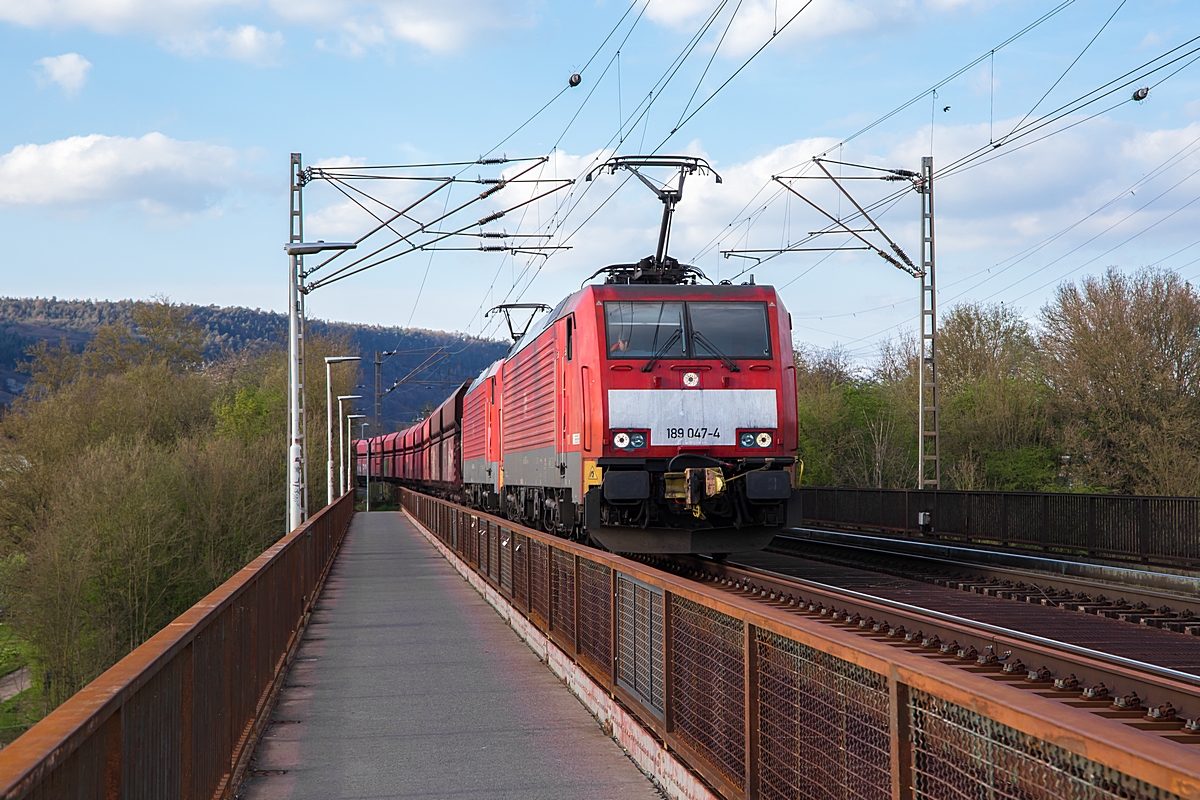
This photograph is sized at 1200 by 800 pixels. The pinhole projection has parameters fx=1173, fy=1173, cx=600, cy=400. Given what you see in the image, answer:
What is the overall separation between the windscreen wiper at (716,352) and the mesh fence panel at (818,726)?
31.8ft

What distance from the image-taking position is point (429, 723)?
27.0ft

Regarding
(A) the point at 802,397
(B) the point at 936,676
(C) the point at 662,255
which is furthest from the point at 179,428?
(B) the point at 936,676

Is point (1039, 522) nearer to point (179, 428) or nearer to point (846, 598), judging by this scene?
point (846, 598)

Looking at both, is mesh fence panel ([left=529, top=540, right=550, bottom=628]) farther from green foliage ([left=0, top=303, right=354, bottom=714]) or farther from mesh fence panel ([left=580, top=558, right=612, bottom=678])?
green foliage ([left=0, top=303, right=354, bottom=714])

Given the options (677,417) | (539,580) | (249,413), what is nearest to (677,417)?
(677,417)

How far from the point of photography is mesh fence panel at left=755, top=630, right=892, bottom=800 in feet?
13.4

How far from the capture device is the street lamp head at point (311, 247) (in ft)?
71.6

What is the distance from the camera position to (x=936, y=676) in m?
3.42

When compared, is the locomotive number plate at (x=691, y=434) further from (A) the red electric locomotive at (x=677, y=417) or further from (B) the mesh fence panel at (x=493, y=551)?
(B) the mesh fence panel at (x=493, y=551)

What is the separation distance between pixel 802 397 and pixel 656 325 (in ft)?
110

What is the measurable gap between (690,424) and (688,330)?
50.0 inches

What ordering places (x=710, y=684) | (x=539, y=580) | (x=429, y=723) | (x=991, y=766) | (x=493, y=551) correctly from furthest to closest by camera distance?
(x=493, y=551) → (x=539, y=580) → (x=429, y=723) → (x=710, y=684) → (x=991, y=766)

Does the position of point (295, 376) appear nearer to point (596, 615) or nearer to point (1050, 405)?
point (596, 615)

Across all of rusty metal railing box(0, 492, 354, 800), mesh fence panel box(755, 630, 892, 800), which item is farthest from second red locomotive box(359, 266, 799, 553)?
mesh fence panel box(755, 630, 892, 800)
